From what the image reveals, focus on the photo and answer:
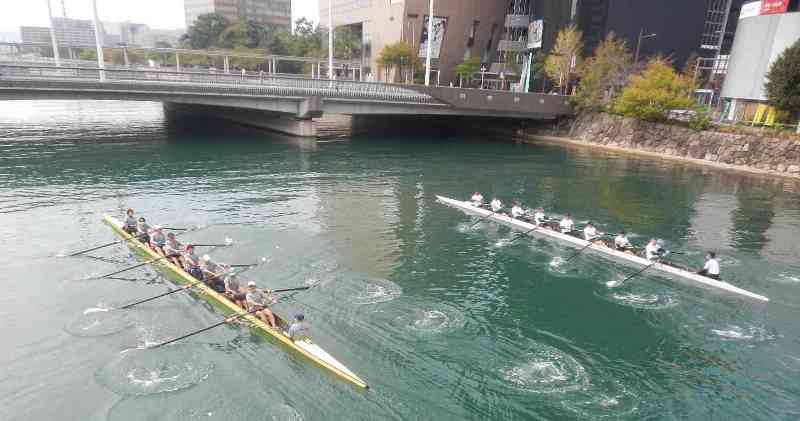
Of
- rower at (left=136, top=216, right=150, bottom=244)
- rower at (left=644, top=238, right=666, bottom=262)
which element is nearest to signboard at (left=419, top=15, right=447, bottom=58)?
rower at (left=644, top=238, right=666, bottom=262)

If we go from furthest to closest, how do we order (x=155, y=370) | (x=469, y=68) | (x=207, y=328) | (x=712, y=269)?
1. (x=469, y=68)
2. (x=712, y=269)
3. (x=207, y=328)
4. (x=155, y=370)

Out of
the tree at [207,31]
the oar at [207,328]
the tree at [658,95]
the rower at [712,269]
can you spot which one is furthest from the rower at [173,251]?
the tree at [207,31]

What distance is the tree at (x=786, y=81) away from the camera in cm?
5103

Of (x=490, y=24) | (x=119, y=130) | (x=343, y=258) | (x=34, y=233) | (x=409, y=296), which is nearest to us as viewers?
(x=409, y=296)

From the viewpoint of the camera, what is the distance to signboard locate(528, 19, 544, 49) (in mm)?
89050

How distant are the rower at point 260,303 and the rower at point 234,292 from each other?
76 cm

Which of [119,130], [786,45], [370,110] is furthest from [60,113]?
[786,45]

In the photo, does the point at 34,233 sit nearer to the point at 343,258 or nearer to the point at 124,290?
the point at 124,290

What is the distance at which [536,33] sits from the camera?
90500mm

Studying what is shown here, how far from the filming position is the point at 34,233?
1101 inches

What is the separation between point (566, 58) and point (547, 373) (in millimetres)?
70154

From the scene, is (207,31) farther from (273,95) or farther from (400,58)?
(273,95)

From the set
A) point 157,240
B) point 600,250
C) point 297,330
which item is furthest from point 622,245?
point 157,240

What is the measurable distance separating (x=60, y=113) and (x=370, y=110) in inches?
2525
